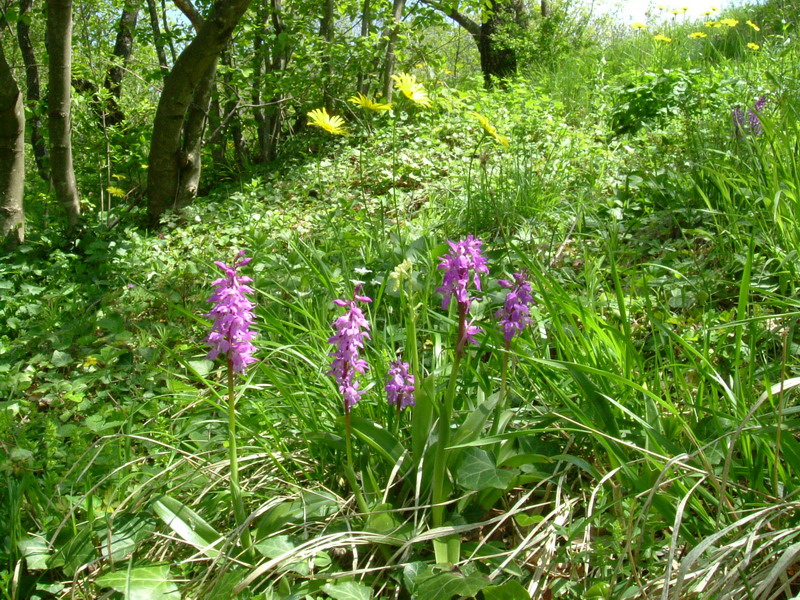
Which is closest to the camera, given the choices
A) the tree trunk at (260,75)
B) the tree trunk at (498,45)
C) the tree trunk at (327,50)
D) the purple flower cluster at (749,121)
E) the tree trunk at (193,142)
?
the purple flower cluster at (749,121)

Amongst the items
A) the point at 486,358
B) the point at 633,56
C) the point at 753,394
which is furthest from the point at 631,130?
the point at 753,394

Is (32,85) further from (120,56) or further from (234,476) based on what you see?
(234,476)

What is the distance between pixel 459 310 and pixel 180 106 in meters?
3.91

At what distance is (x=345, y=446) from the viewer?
57.6 inches

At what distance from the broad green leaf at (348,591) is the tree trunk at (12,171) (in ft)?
13.3

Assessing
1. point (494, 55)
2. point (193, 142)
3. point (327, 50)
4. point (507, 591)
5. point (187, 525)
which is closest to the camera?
point (507, 591)

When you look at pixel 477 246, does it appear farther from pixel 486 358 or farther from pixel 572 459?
pixel 486 358

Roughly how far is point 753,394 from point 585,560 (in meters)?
0.62

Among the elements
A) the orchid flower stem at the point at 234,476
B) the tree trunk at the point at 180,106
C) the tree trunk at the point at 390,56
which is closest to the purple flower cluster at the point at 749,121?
the orchid flower stem at the point at 234,476

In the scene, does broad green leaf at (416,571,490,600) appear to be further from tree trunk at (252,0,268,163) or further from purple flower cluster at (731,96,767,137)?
tree trunk at (252,0,268,163)

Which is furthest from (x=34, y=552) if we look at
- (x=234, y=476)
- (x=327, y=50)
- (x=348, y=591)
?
(x=327, y=50)

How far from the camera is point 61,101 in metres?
4.43

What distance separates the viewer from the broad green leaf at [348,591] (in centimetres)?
127

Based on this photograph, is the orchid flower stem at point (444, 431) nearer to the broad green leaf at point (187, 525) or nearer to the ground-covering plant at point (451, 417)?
the ground-covering plant at point (451, 417)
